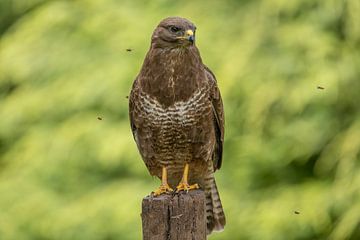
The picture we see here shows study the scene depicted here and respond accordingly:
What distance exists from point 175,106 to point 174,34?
308 mm

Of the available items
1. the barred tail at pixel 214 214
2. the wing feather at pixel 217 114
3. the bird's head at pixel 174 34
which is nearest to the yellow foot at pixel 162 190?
the barred tail at pixel 214 214

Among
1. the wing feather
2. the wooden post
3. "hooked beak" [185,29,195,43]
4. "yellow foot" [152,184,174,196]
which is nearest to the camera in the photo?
the wooden post

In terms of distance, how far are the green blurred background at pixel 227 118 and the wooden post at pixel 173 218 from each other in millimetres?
3576

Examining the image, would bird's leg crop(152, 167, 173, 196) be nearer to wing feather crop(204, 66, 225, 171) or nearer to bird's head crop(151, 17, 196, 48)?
wing feather crop(204, 66, 225, 171)

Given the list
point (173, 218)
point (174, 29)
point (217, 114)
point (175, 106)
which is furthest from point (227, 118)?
point (173, 218)

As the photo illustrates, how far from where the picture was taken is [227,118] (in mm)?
8617

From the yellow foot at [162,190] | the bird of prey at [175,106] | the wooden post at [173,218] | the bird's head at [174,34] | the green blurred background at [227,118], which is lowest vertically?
the wooden post at [173,218]

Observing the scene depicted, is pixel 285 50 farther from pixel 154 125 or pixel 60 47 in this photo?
pixel 154 125

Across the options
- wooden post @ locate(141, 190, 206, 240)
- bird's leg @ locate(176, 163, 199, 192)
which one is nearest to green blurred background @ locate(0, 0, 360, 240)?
bird's leg @ locate(176, 163, 199, 192)

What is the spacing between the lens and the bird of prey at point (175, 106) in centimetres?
537

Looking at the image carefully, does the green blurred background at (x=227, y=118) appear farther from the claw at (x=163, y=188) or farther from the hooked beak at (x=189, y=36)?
the hooked beak at (x=189, y=36)

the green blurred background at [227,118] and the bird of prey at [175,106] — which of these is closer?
the bird of prey at [175,106]

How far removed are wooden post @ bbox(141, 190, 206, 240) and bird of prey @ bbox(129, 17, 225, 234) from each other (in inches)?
24.4

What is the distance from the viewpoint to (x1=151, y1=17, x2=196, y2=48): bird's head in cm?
523
